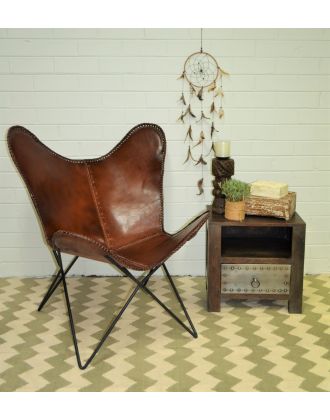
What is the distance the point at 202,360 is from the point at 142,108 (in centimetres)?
167

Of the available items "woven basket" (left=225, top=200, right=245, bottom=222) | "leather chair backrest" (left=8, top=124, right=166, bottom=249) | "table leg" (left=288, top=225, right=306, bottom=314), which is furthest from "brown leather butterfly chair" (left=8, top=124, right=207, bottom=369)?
"table leg" (left=288, top=225, right=306, bottom=314)

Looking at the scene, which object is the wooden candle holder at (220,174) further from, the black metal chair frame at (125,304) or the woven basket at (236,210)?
the black metal chair frame at (125,304)

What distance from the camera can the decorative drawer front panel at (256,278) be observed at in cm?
301

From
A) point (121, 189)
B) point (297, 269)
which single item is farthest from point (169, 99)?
point (297, 269)

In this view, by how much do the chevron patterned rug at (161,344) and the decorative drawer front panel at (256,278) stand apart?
14 centimetres

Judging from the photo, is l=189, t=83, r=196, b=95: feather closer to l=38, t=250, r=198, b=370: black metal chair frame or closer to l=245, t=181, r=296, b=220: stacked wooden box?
l=245, t=181, r=296, b=220: stacked wooden box

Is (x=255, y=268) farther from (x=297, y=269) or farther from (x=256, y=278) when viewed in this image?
(x=297, y=269)

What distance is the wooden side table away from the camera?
2.96 m

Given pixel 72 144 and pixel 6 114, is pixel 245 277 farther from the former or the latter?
pixel 6 114

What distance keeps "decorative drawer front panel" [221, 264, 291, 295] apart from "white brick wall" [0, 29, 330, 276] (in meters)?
0.67

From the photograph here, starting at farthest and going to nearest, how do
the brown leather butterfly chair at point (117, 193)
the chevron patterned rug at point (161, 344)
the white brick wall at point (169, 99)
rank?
the white brick wall at point (169, 99), the brown leather butterfly chair at point (117, 193), the chevron patterned rug at point (161, 344)

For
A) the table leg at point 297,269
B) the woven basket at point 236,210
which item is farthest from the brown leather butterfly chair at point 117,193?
A: the table leg at point 297,269

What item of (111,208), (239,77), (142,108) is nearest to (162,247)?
(111,208)

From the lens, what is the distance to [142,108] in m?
3.41
